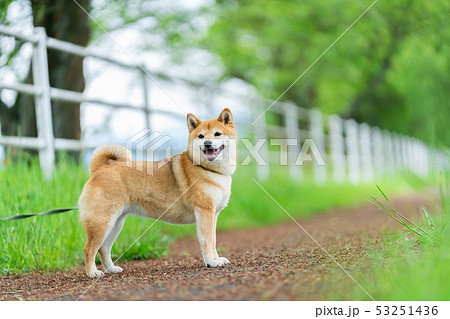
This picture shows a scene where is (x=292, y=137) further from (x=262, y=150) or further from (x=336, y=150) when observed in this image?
(x=336, y=150)

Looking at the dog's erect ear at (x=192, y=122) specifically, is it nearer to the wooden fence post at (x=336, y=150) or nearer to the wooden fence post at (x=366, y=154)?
the wooden fence post at (x=336, y=150)

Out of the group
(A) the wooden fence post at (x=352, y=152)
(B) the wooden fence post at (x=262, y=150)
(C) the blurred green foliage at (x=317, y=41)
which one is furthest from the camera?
(A) the wooden fence post at (x=352, y=152)

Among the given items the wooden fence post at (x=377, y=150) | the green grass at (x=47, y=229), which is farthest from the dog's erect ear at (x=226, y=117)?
the wooden fence post at (x=377, y=150)

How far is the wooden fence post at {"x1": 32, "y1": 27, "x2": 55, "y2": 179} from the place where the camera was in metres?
4.84

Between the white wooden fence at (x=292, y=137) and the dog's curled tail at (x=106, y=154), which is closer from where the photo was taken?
the dog's curled tail at (x=106, y=154)

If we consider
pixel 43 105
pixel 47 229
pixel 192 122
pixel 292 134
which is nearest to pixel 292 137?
pixel 292 134

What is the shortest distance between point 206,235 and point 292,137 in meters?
8.28

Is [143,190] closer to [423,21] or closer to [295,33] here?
[423,21]

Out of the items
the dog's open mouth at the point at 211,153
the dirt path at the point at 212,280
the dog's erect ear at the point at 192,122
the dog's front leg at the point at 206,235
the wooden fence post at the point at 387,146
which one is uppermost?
the wooden fence post at the point at 387,146

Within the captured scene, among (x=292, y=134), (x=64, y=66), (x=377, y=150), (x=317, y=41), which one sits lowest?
(x=377, y=150)

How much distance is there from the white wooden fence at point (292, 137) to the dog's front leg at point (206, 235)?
1.09m

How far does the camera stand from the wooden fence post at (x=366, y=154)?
15.3 metres

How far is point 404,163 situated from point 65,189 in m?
2.75

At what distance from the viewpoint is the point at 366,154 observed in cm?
1573
